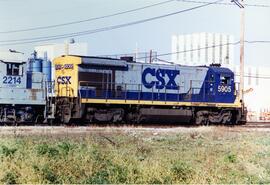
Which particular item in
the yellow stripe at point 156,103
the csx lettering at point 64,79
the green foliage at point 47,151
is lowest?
the green foliage at point 47,151

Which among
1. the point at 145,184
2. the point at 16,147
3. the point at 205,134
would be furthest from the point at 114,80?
the point at 145,184

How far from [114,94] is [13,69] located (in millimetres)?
5188

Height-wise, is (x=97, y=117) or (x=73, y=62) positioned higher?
(x=73, y=62)

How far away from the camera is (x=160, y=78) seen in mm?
26156

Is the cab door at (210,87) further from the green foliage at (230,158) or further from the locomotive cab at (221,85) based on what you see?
the green foliage at (230,158)

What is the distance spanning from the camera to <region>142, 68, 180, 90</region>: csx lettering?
2586 cm

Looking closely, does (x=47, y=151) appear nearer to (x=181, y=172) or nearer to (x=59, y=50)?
(x=181, y=172)

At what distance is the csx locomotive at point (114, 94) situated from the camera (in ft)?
77.4

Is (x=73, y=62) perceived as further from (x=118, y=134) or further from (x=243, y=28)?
(x=243, y=28)

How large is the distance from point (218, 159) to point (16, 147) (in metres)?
4.74

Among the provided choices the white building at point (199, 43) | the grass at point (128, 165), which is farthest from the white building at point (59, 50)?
the grass at point (128, 165)

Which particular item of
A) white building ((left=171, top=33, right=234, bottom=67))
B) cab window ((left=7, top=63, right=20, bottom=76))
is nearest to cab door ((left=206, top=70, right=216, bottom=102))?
cab window ((left=7, top=63, right=20, bottom=76))

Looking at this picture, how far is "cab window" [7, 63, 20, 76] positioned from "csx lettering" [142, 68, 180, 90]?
21.5 feet

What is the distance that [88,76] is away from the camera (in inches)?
953
